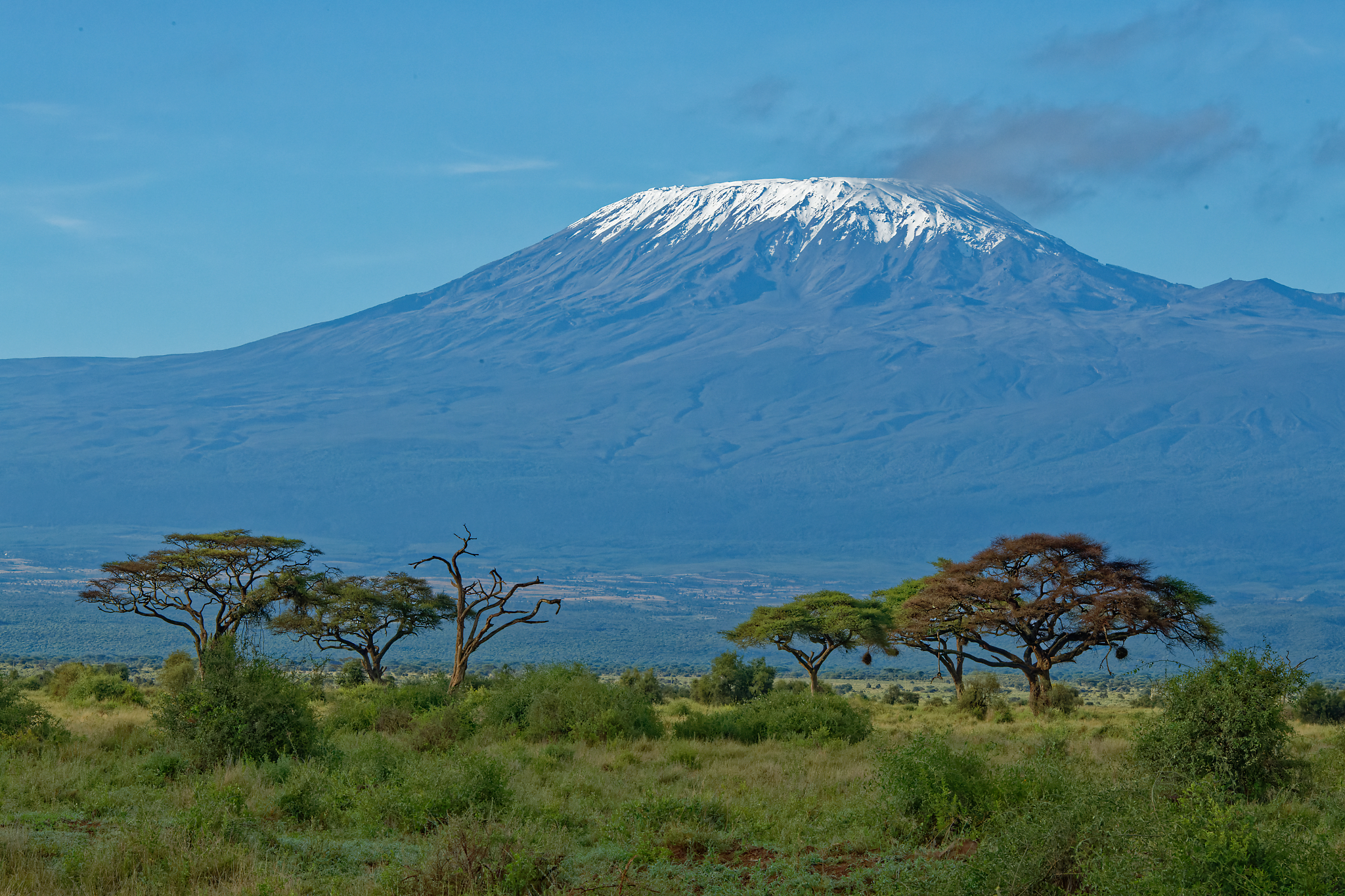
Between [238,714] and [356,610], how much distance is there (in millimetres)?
26980

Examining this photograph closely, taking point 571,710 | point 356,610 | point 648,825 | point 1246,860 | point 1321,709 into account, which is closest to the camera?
point 1246,860

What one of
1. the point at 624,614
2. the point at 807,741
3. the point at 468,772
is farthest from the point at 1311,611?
the point at 468,772

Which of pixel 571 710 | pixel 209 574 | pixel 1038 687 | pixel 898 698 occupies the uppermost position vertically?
pixel 209 574

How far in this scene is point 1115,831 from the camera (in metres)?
9.84

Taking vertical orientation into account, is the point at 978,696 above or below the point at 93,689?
below

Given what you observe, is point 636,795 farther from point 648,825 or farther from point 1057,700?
point 1057,700

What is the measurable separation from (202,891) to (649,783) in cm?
769

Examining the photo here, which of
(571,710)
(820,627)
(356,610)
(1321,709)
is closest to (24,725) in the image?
(571,710)

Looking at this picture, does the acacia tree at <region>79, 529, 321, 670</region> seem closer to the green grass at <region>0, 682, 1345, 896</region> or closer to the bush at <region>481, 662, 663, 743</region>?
the bush at <region>481, 662, 663, 743</region>

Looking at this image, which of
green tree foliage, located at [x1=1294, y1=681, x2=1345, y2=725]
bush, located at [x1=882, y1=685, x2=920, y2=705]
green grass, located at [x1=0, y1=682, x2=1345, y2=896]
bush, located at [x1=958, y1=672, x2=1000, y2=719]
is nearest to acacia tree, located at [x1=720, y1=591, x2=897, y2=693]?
bush, located at [x1=882, y1=685, x2=920, y2=705]

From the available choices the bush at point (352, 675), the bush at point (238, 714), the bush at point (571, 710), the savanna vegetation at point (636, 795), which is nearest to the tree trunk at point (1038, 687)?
the savanna vegetation at point (636, 795)

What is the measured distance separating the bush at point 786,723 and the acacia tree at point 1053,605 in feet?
34.8

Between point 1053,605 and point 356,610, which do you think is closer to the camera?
point 1053,605

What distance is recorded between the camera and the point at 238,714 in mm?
18672
